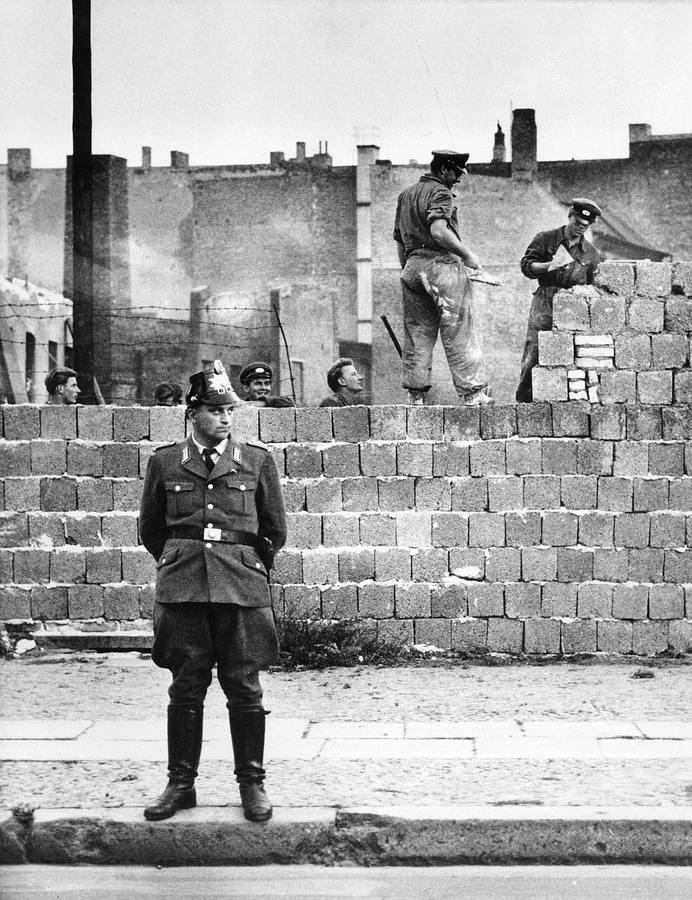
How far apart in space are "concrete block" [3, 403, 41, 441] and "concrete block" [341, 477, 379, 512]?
269 cm

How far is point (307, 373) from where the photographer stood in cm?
3528

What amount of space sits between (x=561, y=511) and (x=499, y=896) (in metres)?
5.80

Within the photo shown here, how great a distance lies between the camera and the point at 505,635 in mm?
11258

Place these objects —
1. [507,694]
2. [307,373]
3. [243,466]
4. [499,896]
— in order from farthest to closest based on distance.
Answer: [307,373] → [507,694] → [243,466] → [499,896]

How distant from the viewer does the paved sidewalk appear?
20.6ft

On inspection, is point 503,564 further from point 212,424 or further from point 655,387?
point 212,424

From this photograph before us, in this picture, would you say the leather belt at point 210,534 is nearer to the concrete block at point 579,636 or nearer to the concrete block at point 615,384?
the concrete block at point 579,636

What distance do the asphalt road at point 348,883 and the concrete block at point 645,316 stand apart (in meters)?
6.06

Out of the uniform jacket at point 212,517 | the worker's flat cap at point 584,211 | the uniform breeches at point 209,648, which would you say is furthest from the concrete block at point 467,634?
the uniform breeches at point 209,648

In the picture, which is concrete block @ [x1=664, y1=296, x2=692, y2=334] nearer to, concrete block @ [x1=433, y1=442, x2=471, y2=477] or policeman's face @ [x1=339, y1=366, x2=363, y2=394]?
concrete block @ [x1=433, y1=442, x2=471, y2=477]

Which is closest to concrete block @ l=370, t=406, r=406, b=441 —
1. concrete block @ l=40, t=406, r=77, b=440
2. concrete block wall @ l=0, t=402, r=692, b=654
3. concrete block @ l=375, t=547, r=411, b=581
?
concrete block wall @ l=0, t=402, r=692, b=654

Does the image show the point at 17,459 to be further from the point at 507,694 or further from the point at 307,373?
the point at 307,373

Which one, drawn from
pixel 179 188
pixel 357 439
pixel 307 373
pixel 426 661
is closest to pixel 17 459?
pixel 357 439

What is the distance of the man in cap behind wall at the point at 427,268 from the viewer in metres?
11.6
